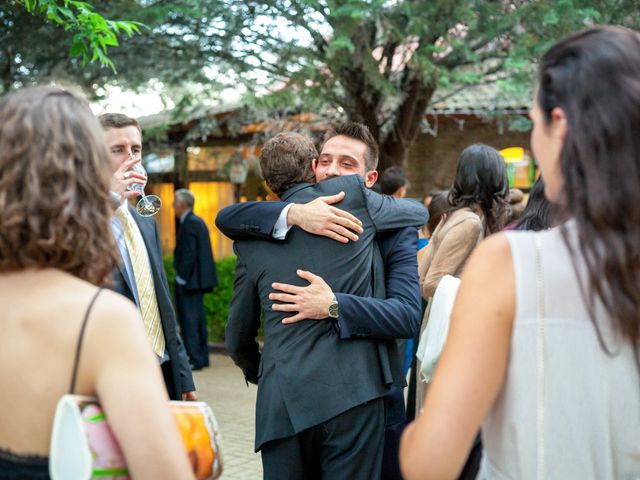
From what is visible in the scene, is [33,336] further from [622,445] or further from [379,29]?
[379,29]

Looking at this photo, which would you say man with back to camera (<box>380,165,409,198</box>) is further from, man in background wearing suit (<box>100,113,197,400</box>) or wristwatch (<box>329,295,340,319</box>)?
wristwatch (<box>329,295,340,319</box>)

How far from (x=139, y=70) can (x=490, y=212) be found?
9553 mm

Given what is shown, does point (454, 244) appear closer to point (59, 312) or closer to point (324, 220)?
point (324, 220)

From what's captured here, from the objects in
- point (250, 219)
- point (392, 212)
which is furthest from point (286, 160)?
point (392, 212)

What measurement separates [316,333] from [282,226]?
19.2 inches

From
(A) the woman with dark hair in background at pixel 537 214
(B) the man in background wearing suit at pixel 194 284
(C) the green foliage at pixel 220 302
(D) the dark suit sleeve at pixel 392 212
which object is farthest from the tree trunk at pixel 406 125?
(D) the dark suit sleeve at pixel 392 212

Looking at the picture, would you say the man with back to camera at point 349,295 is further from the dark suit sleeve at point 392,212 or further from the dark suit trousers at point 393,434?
the dark suit trousers at point 393,434

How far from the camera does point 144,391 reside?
183 cm

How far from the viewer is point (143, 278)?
12.6ft

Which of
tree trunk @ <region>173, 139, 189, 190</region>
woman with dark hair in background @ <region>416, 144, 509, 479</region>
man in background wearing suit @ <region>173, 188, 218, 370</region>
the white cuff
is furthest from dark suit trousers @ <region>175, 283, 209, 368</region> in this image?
the white cuff

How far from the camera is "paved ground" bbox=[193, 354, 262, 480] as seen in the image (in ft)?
23.6

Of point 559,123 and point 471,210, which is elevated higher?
point 559,123

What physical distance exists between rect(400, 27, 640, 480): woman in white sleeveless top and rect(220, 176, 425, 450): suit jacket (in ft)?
5.42

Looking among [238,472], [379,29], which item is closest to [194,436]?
[238,472]
